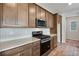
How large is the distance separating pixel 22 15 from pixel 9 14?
0.52 meters

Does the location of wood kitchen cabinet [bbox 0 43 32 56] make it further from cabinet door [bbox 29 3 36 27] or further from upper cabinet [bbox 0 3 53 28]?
cabinet door [bbox 29 3 36 27]

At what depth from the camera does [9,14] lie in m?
2.16

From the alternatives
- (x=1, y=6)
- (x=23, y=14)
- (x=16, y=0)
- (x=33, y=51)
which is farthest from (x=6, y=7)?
(x=33, y=51)

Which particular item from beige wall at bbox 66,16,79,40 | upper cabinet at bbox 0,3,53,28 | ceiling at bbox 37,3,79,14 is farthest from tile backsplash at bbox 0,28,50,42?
beige wall at bbox 66,16,79,40

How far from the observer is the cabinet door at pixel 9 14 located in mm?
2037

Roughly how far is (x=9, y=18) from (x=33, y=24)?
1.15 metres

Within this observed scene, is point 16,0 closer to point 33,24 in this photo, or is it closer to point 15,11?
point 15,11

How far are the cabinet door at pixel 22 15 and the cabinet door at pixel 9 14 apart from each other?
174 millimetres

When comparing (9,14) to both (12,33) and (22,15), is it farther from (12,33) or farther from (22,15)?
(12,33)

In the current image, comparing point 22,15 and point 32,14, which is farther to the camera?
point 32,14

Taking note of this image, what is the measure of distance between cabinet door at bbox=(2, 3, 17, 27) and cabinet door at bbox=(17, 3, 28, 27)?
0.57ft

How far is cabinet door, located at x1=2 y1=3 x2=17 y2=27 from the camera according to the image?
6.68 feet

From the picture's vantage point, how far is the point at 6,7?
2.06 m

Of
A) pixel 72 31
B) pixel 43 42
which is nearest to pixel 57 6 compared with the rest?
pixel 43 42
